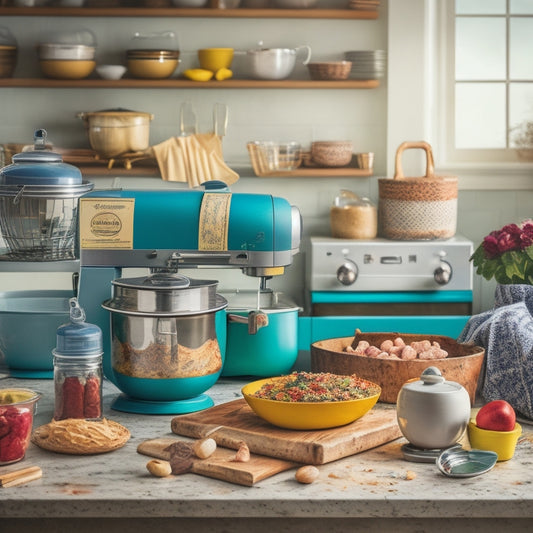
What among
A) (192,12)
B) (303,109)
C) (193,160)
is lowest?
(193,160)

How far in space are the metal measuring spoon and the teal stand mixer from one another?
0.60m

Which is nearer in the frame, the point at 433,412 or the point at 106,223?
the point at 433,412

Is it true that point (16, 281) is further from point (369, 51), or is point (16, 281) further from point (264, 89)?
point (369, 51)

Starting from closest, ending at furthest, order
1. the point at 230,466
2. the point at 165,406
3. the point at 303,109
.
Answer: the point at 230,466 < the point at 165,406 < the point at 303,109

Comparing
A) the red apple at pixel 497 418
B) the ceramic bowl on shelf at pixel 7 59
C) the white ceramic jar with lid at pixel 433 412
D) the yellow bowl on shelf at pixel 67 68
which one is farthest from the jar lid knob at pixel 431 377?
the ceramic bowl on shelf at pixel 7 59

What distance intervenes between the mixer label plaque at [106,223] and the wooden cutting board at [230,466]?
581 mm

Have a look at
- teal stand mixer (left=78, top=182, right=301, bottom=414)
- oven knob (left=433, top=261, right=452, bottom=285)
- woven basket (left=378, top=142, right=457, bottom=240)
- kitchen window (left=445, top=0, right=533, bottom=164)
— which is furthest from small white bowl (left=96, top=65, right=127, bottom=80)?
teal stand mixer (left=78, top=182, right=301, bottom=414)

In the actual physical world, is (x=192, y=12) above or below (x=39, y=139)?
above

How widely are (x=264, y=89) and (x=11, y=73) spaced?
53.1 inches

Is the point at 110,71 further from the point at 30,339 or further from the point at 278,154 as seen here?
the point at 30,339

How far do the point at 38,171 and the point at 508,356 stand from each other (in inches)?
46.9

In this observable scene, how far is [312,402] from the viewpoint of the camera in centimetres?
183

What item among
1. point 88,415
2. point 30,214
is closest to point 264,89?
point 30,214

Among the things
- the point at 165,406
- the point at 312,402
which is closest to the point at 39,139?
the point at 165,406
